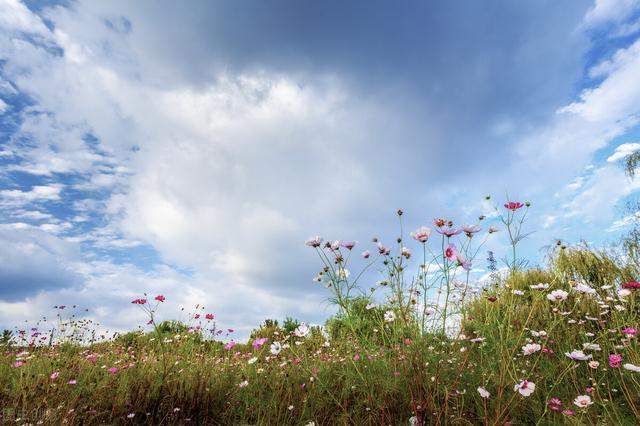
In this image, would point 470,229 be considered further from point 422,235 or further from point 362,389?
point 362,389

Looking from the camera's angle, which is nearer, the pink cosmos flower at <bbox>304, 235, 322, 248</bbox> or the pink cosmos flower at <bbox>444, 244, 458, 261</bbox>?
the pink cosmos flower at <bbox>444, 244, 458, 261</bbox>

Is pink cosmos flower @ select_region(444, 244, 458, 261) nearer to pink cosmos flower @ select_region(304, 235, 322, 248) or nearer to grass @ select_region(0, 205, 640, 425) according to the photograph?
grass @ select_region(0, 205, 640, 425)

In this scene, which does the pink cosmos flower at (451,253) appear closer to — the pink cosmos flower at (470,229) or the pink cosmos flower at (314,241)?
the pink cosmos flower at (470,229)

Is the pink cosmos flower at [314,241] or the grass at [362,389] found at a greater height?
the pink cosmos flower at [314,241]

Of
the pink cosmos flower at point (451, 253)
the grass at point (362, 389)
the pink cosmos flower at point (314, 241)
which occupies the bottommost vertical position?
the grass at point (362, 389)

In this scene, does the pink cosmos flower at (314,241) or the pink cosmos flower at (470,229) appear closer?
the pink cosmos flower at (470,229)

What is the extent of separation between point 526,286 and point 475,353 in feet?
14.4

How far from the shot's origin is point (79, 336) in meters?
6.78

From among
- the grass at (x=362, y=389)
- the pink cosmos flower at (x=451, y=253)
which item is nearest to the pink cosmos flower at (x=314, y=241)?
the grass at (x=362, y=389)

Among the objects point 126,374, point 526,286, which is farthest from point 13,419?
point 526,286

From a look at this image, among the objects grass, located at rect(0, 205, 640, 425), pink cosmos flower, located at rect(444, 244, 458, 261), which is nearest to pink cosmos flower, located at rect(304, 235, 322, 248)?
grass, located at rect(0, 205, 640, 425)

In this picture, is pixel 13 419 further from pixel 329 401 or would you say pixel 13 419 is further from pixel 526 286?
pixel 526 286

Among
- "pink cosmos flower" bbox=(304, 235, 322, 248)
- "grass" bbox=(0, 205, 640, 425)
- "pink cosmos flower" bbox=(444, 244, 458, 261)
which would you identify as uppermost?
"pink cosmos flower" bbox=(304, 235, 322, 248)

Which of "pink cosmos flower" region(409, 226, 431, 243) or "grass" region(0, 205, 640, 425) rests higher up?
"pink cosmos flower" region(409, 226, 431, 243)
